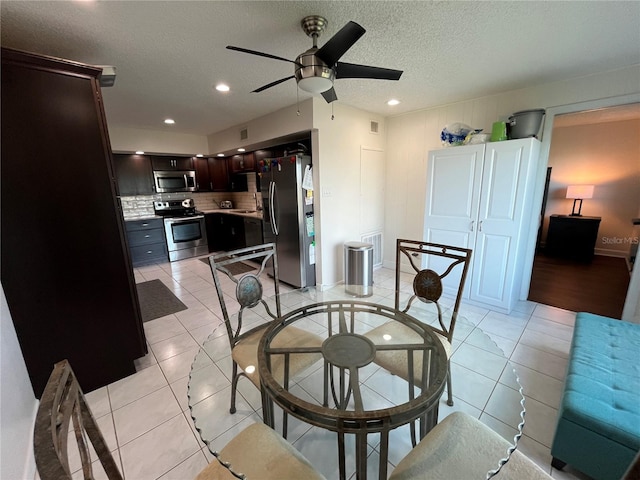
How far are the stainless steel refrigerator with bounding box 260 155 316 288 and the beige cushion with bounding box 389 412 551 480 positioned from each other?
271cm

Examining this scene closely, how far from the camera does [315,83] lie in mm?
→ 1678

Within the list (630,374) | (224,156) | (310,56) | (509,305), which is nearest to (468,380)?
(630,374)

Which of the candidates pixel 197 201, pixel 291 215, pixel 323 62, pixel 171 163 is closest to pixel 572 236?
pixel 291 215

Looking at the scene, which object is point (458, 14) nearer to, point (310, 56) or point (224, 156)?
point (310, 56)

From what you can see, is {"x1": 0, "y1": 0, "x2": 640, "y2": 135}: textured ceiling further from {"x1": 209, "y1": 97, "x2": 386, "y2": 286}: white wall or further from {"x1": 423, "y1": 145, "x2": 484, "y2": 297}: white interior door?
{"x1": 423, "y1": 145, "x2": 484, "y2": 297}: white interior door

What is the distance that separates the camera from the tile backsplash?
5.05 metres

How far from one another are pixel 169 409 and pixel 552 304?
403 cm

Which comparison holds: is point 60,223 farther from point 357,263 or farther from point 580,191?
point 580,191

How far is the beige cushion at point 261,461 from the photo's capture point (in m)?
0.91

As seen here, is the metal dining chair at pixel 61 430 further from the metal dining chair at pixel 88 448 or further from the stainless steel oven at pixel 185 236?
the stainless steel oven at pixel 185 236

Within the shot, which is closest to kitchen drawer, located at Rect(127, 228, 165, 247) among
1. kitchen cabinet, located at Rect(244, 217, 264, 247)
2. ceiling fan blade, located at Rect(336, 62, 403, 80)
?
kitchen cabinet, located at Rect(244, 217, 264, 247)

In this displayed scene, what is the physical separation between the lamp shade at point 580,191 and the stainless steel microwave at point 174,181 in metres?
7.26

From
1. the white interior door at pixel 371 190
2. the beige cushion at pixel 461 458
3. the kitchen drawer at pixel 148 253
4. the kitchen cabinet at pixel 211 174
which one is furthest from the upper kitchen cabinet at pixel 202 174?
the beige cushion at pixel 461 458

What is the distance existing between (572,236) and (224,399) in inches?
240
